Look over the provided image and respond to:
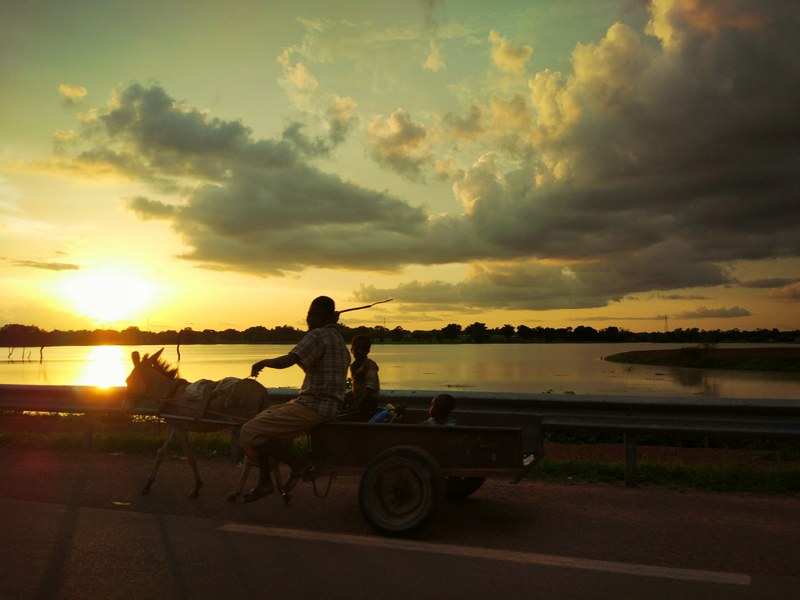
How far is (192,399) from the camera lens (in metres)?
7.54

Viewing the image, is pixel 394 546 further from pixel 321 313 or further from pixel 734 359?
pixel 734 359

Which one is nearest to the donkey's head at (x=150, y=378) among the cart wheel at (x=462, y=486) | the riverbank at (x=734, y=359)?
the cart wheel at (x=462, y=486)

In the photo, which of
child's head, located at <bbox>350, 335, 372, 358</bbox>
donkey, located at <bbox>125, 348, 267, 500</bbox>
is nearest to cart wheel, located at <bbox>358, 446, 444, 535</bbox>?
child's head, located at <bbox>350, 335, 372, 358</bbox>

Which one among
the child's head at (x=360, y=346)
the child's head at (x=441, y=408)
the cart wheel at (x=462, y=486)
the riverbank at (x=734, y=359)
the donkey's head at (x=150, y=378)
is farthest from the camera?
the riverbank at (x=734, y=359)

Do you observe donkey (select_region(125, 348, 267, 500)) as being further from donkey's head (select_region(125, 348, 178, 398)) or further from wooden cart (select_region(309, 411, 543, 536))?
wooden cart (select_region(309, 411, 543, 536))

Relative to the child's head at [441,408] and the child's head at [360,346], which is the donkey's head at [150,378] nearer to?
the child's head at [360,346]

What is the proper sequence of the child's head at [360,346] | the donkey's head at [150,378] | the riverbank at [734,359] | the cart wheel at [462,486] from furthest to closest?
the riverbank at [734,359] → the donkey's head at [150,378] → the child's head at [360,346] → the cart wheel at [462,486]

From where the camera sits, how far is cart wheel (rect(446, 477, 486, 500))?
7.04m

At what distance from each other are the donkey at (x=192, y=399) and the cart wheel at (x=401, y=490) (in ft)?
6.21

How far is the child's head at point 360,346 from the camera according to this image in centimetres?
734

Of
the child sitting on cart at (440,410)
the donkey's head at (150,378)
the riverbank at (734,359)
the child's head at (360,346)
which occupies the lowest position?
the riverbank at (734,359)

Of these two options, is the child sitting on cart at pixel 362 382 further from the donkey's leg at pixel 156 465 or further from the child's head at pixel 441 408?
the donkey's leg at pixel 156 465

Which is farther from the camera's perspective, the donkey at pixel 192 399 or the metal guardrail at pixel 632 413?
the metal guardrail at pixel 632 413

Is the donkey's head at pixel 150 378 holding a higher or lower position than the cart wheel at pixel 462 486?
higher
